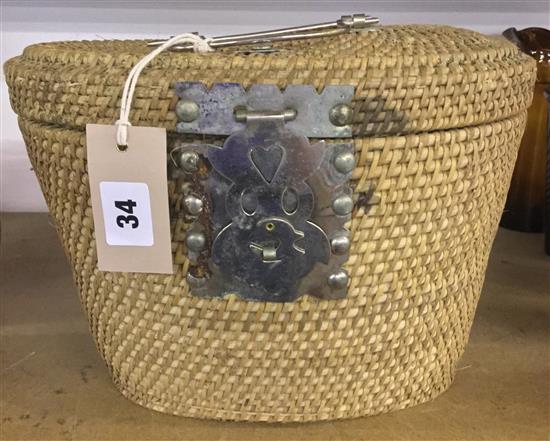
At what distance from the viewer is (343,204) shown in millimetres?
531

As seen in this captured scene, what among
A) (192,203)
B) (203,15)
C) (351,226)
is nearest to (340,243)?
(351,226)

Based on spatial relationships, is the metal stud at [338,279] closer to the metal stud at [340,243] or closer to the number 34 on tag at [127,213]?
the metal stud at [340,243]

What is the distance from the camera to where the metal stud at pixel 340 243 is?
0.54m

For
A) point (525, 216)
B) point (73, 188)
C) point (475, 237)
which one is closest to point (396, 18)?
point (525, 216)

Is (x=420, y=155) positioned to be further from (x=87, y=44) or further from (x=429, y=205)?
(x=87, y=44)

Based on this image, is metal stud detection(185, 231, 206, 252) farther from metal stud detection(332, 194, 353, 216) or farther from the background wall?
the background wall

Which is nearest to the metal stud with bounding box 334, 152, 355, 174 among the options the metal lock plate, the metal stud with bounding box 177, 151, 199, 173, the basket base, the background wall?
the metal lock plate

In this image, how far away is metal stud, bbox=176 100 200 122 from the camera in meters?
0.51

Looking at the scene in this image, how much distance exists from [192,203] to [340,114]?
0.43 ft

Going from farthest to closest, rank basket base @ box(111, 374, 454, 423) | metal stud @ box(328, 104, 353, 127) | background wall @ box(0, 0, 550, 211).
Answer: background wall @ box(0, 0, 550, 211)
basket base @ box(111, 374, 454, 423)
metal stud @ box(328, 104, 353, 127)

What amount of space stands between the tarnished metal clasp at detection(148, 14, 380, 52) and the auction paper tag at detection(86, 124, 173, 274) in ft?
0.34

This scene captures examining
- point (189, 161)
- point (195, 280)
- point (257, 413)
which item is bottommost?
point (257, 413)

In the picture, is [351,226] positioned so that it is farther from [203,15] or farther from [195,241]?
[203,15]

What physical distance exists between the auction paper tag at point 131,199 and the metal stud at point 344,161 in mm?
128
